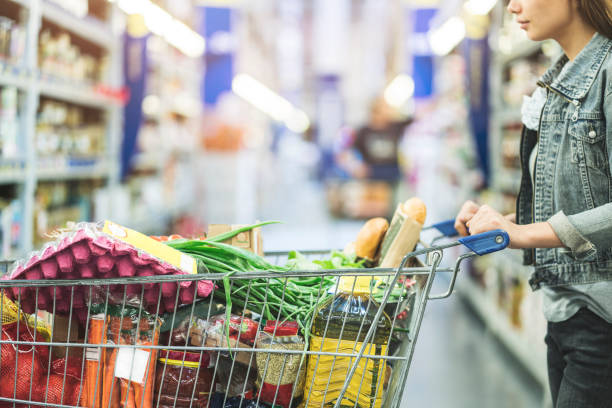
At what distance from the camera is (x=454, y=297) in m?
6.08

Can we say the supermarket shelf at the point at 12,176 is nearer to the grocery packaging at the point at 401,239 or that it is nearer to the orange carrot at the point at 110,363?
the orange carrot at the point at 110,363

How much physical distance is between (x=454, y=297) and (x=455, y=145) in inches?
78.4

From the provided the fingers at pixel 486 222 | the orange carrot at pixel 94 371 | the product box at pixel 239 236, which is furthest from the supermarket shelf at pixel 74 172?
the fingers at pixel 486 222

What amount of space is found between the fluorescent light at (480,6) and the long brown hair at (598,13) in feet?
11.9

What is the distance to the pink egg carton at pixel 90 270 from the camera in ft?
3.94

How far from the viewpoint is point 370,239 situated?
1781 mm

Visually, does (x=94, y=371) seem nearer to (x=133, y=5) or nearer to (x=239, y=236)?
(x=239, y=236)

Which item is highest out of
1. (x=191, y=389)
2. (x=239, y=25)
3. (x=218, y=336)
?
(x=239, y=25)

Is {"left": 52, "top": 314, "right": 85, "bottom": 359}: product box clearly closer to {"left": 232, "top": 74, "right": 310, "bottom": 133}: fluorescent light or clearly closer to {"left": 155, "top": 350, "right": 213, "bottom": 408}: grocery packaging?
{"left": 155, "top": 350, "right": 213, "bottom": 408}: grocery packaging

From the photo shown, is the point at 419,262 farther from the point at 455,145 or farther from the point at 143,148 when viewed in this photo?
the point at 455,145

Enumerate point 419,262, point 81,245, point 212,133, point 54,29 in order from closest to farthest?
point 81,245
point 419,262
point 54,29
point 212,133

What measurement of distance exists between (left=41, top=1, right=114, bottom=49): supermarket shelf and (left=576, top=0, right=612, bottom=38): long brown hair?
292 cm

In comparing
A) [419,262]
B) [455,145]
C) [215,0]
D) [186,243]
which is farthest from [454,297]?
[215,0]

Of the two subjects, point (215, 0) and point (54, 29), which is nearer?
point (54, 29)
